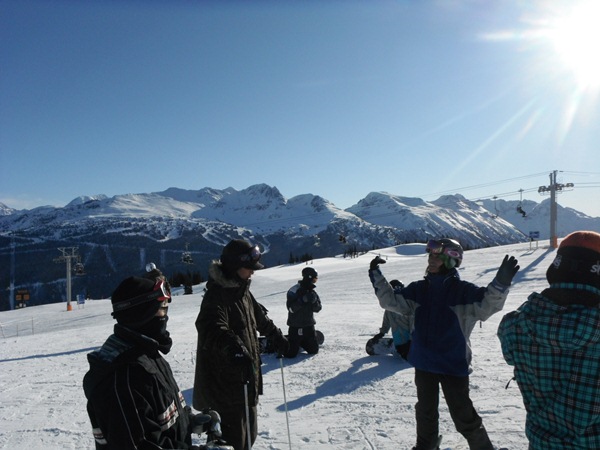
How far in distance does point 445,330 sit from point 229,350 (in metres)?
1.80

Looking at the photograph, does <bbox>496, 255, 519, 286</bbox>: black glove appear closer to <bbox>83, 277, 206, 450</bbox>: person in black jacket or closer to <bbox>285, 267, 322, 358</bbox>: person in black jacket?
<bbox>83, 277, 206, 450</bbox>: person in black jacket

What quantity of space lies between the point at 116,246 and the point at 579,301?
635 feet

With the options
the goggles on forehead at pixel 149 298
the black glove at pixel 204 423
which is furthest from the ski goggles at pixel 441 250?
the goggles on forehead at pixel 149 298

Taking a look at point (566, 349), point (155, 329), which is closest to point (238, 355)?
point (155, 329)

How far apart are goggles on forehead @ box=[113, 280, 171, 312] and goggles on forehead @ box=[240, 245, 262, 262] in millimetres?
1093

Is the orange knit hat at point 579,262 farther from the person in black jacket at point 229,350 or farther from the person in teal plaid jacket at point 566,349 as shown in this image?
the person in black jacket at point 229,350

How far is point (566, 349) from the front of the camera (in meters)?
2.00

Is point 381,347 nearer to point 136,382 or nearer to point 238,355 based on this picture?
point 238,355

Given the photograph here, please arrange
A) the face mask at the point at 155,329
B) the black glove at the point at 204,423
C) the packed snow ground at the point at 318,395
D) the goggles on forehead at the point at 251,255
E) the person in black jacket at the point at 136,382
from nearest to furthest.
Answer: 1. the person in black jacket at the point at 136,382
2. the face mask at the point at 155,329
3. the black glove at the point at 204,423
4. the goggles on forehead at the point at 251,255
5. the packed snow ground at the point at 318,395

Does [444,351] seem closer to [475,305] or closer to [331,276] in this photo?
[475,305]

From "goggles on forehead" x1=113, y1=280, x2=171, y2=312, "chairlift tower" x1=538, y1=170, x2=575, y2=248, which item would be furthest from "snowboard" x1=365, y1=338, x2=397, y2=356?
"chairlift tower" x1=538, y1=170, x2=575, y2=248

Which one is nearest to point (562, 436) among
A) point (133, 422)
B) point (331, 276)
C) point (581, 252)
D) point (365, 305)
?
point (581, 252)

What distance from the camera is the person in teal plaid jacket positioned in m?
1.97

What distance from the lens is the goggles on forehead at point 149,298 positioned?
2119mm
